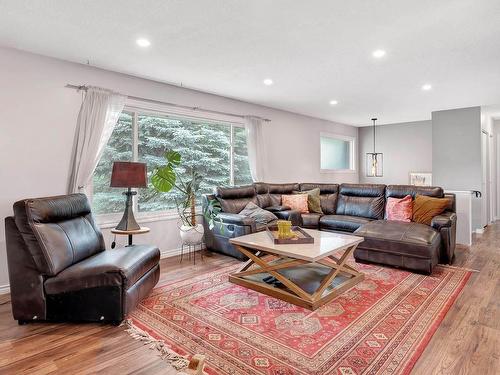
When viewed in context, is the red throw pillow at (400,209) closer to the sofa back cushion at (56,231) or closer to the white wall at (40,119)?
the white wall at (40,119)

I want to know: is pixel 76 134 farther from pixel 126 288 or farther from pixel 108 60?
pixel 126 288

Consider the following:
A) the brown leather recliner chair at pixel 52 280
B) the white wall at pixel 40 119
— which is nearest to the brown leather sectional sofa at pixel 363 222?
the white wall at pixel 40 119

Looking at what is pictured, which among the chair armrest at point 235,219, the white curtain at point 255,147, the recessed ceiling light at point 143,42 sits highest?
the recessed ceiling light at point 143,42

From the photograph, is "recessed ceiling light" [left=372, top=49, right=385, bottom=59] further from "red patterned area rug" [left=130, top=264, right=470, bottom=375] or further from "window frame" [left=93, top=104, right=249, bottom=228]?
"window frame" [left=93, top=104, right=249, bottom=228]

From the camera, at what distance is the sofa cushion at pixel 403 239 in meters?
3.41

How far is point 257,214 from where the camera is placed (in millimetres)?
4418

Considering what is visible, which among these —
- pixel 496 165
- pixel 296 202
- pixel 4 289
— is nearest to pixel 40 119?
pixel 4 289

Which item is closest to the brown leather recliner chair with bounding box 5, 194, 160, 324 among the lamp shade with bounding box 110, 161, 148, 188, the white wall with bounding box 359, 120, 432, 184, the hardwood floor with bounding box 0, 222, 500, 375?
the hardwood floor with bounding box 0, 222, 500, 375

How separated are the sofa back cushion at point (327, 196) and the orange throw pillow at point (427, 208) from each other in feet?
4.73

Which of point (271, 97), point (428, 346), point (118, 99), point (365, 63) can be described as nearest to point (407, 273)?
point (428, 346)

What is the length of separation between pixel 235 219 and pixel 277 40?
7.27 ft

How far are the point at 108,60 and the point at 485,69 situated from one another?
4.49 m

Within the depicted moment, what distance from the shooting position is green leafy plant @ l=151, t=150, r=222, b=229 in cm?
397

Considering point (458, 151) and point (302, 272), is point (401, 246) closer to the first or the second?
point (302, 272)
